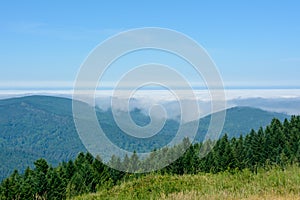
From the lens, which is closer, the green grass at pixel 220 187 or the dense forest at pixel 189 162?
the green grass at pixel 220 187

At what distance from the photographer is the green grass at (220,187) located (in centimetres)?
874

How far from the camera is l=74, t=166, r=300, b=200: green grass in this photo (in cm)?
874

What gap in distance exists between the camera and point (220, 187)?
10.2m

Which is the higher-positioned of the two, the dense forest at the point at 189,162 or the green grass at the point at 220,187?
the green grass at the point at 220,187

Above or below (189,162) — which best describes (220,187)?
above

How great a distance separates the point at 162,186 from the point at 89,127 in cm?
287

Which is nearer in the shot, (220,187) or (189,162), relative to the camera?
(220,187)

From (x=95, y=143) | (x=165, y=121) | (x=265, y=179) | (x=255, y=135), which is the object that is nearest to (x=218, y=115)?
(x=165, y=121)

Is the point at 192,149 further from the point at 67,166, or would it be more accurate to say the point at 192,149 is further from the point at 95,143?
the point at 95,143

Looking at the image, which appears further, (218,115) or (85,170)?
(85,170)

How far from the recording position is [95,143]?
40.0ft

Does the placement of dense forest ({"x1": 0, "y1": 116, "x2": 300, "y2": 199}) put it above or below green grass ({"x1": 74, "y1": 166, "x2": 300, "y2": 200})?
below

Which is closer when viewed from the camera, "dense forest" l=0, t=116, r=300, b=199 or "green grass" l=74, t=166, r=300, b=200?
"green grass" l=74, t=166, r=300, b=200

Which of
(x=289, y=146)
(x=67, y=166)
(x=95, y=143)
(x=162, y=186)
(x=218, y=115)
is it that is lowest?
(x=67, y=166)
